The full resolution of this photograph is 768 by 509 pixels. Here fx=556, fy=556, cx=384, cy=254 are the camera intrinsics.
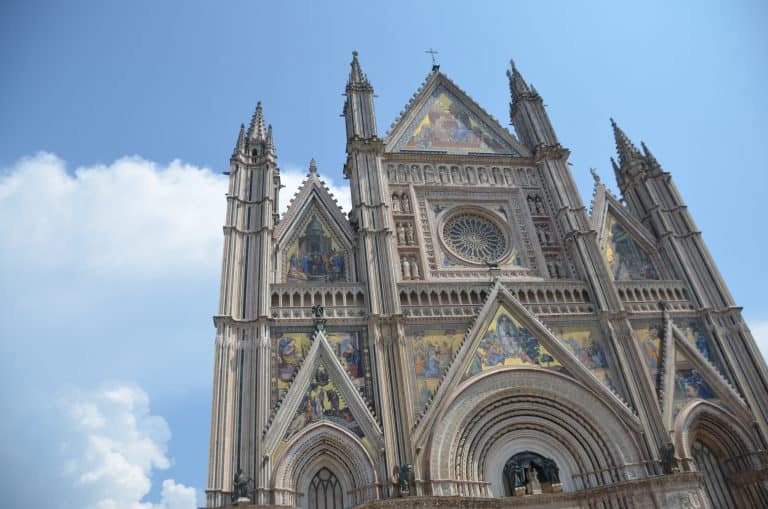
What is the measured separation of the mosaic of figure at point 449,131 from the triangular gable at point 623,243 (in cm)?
514

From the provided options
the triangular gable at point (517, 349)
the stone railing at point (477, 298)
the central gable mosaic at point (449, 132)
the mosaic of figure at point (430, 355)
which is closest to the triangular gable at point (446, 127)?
the central gable mosaic at point (449, 132)

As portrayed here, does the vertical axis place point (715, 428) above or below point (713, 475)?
above

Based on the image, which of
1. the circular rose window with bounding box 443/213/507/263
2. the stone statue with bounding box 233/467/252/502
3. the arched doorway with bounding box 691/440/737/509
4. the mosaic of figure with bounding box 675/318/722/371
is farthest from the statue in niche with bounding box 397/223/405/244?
the arched doorway with bounding box 691/440/737/509

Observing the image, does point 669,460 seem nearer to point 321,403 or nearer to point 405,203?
point 321,403

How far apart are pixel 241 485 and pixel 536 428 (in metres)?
9.48

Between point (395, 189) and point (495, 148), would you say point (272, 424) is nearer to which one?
point (395, 189)

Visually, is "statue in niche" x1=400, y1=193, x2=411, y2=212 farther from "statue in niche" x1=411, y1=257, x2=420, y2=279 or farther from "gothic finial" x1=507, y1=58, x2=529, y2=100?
"gothic finial" x1=507, y1=58, x2=529, y2=100

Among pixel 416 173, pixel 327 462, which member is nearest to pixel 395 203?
pixel 416 173

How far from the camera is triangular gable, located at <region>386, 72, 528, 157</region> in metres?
25.0

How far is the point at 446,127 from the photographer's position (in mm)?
25953

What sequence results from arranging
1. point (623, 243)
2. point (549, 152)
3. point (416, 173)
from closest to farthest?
point (623, 243) < point (416, 173) < point (549, 152)

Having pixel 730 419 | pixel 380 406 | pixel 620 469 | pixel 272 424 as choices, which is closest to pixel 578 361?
pixel 620 469

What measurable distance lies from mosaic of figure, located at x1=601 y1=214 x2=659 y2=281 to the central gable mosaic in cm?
568

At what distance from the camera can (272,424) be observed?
16188 millimetres
